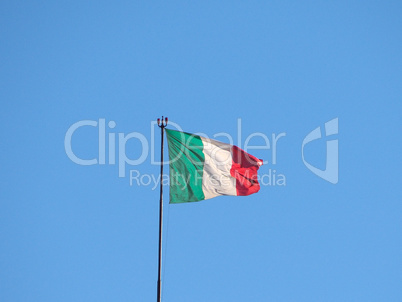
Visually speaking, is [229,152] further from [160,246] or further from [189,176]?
[160,246]

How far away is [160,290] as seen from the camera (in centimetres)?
3027

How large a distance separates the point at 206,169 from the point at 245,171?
262 cm

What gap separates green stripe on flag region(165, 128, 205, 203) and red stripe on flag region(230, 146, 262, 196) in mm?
2436

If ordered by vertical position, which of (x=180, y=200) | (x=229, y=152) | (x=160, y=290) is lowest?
(x=160, y=290)

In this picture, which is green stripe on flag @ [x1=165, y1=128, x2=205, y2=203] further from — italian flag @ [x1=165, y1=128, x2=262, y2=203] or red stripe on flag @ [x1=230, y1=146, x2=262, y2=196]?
red stripe on flag @ [x1=230, y1=146, x2=262, y2=196]

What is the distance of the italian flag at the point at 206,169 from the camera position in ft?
117

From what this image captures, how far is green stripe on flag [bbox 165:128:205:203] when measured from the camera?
1390 inches

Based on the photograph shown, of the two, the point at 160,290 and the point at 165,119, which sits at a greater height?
the point at 165,119

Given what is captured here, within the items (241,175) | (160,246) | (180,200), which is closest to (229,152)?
(241,175)

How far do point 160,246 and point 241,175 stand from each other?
924 centimetres

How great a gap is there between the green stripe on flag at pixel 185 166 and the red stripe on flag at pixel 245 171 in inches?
95.9

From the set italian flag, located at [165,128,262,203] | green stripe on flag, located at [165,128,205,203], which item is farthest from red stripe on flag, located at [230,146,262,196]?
green stripe on flag, located at [165,128,205,203]

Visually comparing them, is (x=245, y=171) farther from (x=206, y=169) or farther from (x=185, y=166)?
(x=185, y=166)

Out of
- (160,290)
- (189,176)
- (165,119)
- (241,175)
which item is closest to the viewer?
(160,290)
